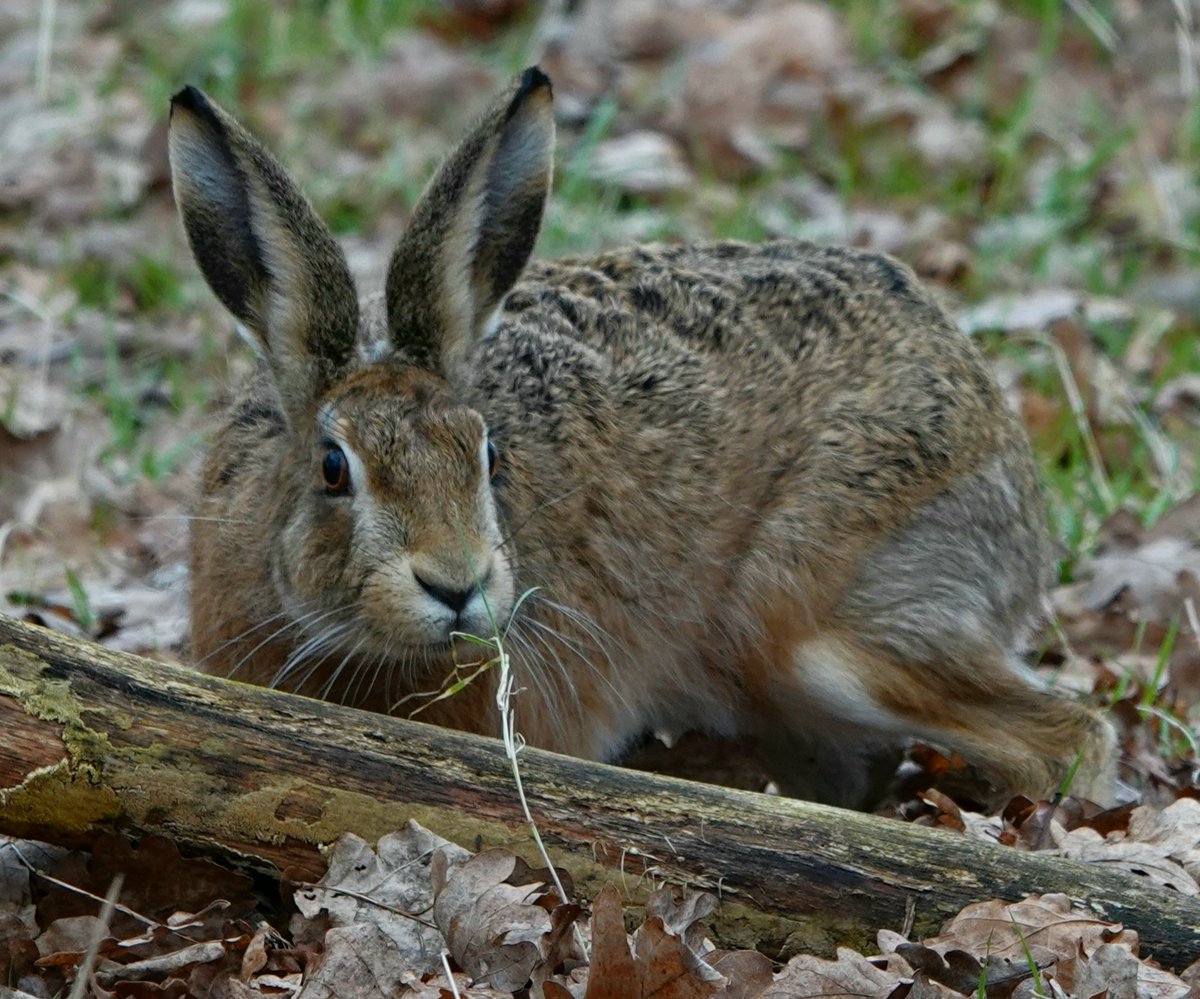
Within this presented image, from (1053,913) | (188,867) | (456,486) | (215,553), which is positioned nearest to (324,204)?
(215,553)

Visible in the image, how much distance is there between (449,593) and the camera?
471 cm

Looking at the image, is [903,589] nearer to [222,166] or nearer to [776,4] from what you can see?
[222,166]

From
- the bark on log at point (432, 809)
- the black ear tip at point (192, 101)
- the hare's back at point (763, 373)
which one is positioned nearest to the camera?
the bark on log at point (432, 809)

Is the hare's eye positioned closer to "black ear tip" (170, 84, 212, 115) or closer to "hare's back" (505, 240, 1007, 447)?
"black ear tip" (170, 84, 212, 115)

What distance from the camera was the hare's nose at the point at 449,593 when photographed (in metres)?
4.71

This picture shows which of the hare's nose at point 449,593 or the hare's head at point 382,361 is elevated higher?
the hare's head at point 382,361

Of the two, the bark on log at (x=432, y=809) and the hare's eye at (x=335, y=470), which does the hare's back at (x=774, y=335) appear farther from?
the bark on log at (x=432, y=809)

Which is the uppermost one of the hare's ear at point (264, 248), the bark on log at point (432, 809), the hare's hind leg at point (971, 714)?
the hare's ear at point (264, 248)

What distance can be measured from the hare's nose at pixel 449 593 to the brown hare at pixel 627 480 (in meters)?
0.20

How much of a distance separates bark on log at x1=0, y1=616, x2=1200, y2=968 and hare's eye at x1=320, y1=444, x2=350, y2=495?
833 millimetres

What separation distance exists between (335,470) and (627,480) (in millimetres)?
1222

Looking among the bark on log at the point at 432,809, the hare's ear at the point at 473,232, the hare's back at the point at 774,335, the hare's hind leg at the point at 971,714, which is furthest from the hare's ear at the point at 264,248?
the hare's hind leg at the point at 971,714

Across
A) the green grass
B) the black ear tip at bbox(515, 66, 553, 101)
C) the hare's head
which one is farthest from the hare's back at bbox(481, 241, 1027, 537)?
the green grass

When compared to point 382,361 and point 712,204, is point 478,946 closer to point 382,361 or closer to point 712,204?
point 382,361
